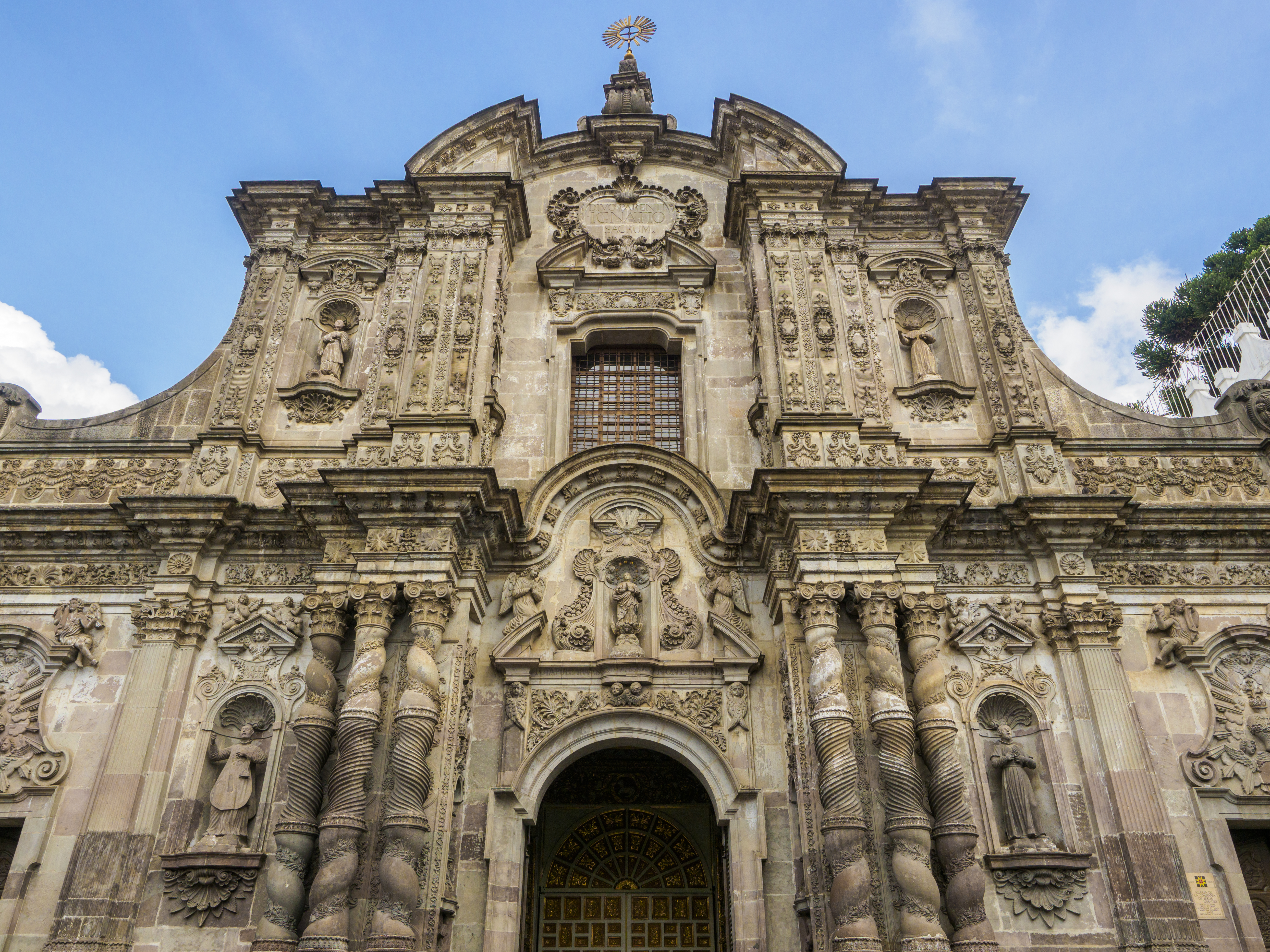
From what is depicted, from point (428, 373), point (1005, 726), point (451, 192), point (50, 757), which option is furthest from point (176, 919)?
point (451, 192)

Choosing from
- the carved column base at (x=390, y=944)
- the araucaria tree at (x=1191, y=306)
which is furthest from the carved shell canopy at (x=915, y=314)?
the araucaria tree at (x=1191, y=306)

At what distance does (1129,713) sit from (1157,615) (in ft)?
4.98

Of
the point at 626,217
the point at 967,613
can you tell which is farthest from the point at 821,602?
the point at 626,217

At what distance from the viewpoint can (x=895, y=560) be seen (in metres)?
10.2

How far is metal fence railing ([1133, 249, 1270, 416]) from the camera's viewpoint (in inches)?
556

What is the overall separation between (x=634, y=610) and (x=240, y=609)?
16.3ft

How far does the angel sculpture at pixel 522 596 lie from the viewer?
11.0m

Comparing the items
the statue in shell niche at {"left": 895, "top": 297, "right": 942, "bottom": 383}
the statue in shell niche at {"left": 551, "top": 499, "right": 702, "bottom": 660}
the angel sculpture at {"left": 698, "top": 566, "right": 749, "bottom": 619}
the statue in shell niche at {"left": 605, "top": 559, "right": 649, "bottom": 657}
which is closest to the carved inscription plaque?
the statue in shell niche at {"left": 895, "top": 297, "right": 942, "bottom": 383}

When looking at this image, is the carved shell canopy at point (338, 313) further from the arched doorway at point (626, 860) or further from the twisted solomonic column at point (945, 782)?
the twisted solomonic column at point (945, 782)

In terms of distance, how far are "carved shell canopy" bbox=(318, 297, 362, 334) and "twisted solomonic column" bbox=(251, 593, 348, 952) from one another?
5.13 metres

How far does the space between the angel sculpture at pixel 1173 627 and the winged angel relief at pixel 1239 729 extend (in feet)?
1.52

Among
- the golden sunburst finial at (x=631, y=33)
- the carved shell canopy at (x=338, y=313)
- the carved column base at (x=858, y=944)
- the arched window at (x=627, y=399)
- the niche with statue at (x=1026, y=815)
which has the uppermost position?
the golden sunburst finial at (x=631, y=33)

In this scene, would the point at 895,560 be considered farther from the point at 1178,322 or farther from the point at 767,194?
the point at 1178,322

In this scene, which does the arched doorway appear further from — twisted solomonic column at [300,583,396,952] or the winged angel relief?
the winged angel relief
